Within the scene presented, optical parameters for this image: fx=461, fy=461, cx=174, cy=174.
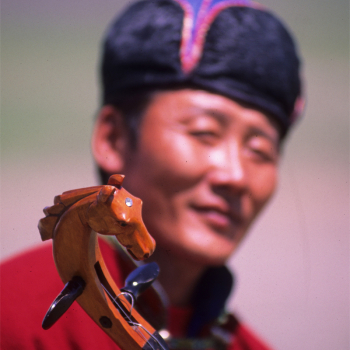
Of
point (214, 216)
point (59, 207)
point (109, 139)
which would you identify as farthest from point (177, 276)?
point (59, 207)

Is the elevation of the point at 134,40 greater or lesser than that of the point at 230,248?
greater

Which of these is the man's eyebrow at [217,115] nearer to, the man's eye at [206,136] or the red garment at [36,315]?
the man's eye at [206,136]

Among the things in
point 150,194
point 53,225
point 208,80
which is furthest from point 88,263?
point 208,80

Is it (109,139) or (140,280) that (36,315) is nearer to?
(140,280)

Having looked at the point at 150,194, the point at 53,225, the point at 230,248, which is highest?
the point at 53,225

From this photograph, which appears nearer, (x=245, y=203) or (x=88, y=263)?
(x=88, y=263)

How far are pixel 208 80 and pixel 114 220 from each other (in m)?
0.33

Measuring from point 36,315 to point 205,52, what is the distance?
0.39 m

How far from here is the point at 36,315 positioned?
19.3 inches

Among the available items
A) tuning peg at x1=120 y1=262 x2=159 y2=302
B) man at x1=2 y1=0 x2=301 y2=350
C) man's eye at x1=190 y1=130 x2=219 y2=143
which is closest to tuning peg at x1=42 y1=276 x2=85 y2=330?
tuning peg at x1=120 y1=262 x2=159 y2=302

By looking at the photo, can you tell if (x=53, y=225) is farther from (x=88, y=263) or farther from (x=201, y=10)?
(x=201, y=10)

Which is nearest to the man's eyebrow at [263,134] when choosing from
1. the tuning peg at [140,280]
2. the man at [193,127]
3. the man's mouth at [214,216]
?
the man at [193,127]

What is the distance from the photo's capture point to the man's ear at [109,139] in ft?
2.15

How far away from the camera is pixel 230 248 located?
0.62 m
